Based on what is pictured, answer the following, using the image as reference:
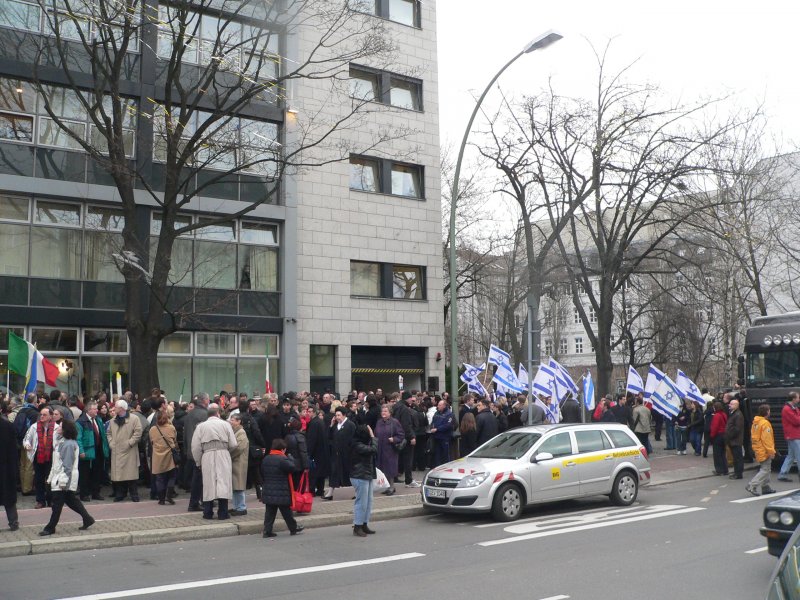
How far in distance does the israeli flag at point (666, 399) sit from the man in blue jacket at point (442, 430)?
27.6 ft

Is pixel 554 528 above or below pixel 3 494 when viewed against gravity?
below

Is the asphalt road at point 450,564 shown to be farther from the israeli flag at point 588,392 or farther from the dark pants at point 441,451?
the israeli flag at point 588,392

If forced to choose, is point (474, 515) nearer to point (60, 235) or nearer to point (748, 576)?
point (748, 576)

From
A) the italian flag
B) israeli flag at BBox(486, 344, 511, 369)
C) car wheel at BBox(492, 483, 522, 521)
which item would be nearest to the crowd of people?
the italian flag

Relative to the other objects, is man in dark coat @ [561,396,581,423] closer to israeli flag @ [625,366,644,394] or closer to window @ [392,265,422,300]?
israeli flag @ [625,366,644,394]

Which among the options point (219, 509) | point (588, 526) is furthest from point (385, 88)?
point (588, 526)

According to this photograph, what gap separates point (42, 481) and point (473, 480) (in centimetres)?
715

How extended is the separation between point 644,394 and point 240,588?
19.3 m

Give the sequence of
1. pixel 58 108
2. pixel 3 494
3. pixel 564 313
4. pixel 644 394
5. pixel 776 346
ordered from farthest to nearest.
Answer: pixel 564 313, pixel 644 394, pixel 58 108, pixel 776 346, pixel 3 494

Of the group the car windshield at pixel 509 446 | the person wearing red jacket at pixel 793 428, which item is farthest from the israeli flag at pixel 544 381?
the car windshield at pixel 509 446

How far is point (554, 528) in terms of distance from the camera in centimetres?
1221

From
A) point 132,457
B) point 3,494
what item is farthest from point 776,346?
point 3,494

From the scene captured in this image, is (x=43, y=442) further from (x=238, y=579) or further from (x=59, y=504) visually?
(x=238, y=579)

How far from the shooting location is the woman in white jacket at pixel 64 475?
11.1m
